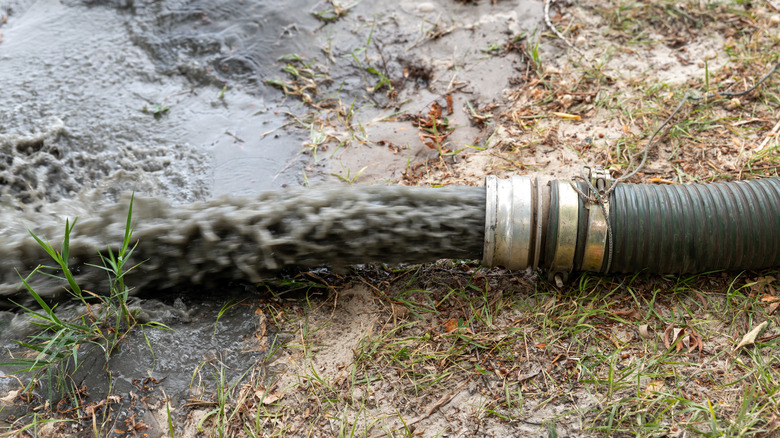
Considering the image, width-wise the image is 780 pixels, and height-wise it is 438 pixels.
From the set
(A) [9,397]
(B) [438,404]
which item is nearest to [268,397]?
(B) [438,404]

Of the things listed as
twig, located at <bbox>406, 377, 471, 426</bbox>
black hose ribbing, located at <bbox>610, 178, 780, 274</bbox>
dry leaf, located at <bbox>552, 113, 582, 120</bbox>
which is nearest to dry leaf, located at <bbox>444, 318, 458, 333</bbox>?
twig, located at <bbox>406, 377, 471, 426</bbox>

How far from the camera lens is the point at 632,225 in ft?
8.45

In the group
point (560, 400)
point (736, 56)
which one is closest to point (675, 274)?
point (560, 400)

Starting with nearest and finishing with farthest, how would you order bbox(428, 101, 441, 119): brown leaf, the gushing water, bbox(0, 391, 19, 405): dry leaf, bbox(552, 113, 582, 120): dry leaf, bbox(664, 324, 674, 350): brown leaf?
bbox(0, 391, 19, 405): dry leaf → bbox(664, 324, 674, 350): brown leaf → the gushing water → bbox(552, 113, 582, 120): dry leaf → bbox(428, 101, 441, 119): brown leaf

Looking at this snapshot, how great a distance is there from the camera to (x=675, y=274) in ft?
9.18

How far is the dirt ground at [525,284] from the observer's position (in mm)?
2318

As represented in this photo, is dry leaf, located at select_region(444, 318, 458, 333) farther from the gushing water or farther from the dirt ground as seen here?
the gushing water

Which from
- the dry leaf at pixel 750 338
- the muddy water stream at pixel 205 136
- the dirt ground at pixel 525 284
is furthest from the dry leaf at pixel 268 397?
the dry leaf at pixel 750 338

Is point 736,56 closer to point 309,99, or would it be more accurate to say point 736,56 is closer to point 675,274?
point 675,274

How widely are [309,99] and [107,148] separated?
1.32 meters

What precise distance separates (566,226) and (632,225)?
29 cm

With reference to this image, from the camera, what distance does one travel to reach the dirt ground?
2318 mm

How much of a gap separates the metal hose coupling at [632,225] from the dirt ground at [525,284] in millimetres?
181

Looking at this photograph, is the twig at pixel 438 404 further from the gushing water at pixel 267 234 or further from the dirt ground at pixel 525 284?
the gushing water at pixel 267 234
